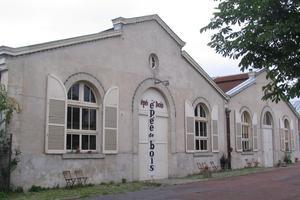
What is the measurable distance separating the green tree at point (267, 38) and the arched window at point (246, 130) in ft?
64.1

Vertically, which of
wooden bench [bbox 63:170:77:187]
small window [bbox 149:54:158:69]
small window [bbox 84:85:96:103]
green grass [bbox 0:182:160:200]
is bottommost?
green grass [bbox 0:182:160:200]

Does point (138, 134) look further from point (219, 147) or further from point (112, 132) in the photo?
point (219, 147)

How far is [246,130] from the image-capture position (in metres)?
28.9

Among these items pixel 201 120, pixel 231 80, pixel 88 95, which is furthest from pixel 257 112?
pixel 88 95

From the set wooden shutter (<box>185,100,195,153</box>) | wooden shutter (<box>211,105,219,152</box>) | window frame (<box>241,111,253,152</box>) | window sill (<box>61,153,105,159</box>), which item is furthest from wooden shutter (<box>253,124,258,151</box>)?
window sill (<box>61,153,105,159</box>)

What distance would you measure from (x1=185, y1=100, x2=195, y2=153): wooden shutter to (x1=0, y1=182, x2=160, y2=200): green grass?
500 centimetres

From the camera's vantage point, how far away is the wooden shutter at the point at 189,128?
74.3 ft

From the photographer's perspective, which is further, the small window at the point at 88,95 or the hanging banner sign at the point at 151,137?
the hanging banner sign at the point at 151,137

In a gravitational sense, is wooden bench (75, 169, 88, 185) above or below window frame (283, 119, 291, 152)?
below

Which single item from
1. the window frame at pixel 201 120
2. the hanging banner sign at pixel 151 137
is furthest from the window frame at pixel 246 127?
the hanging banner sign at pixel 151 137

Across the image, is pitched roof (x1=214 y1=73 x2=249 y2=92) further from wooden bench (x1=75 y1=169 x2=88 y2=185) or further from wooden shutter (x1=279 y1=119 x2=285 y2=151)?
wooden bench (x1=75 y1=169 x2=88 y2=185)

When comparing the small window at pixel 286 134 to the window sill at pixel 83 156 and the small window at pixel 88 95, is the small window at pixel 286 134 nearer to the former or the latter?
the window sill at pixel 83 156

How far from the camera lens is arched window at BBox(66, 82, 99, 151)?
17109mm

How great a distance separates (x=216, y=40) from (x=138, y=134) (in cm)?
1136
